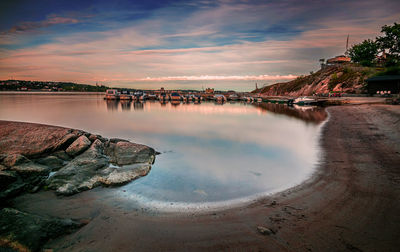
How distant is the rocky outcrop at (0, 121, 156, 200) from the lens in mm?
7387

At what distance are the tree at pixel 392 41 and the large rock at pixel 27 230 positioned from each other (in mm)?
83212

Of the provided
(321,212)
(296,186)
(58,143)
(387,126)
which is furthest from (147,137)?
(387,126)

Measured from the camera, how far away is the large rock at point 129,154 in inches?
397

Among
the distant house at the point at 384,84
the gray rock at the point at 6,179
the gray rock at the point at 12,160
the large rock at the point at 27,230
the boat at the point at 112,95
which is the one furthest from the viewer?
the boat at the point at 112,95

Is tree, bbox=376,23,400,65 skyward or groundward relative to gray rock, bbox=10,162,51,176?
skyward

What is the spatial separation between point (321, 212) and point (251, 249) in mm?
2551

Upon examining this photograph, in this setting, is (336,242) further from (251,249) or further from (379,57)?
(379,57)

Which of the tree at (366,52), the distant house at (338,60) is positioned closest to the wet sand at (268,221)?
the tree at (366,52)

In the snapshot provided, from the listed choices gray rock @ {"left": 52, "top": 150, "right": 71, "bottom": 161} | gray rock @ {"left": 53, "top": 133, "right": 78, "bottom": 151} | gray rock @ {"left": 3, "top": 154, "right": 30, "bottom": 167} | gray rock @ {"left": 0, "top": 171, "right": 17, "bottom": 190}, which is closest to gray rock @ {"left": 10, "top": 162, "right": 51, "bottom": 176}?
gray rock @ {"left": 3, "top": 154, "right": 30, "bottom": 167}

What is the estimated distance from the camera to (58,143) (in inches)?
426

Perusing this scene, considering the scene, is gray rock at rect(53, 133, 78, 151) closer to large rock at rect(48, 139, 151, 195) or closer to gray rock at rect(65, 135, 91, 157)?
gray rock at rect(65, 135, 91, 157)

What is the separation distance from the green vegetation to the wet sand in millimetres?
76212

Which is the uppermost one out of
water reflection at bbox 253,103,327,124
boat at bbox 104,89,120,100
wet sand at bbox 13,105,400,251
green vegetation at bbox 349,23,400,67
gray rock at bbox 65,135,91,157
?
green vegetation at bbox 349,23,400,67

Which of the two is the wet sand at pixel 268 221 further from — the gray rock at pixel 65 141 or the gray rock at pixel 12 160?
the gray rock at pixel 65 141
